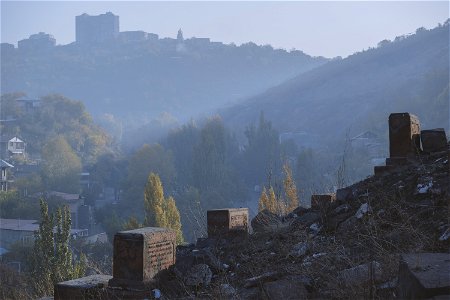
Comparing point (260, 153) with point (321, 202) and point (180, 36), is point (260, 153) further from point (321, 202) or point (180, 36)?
point (180, 36)

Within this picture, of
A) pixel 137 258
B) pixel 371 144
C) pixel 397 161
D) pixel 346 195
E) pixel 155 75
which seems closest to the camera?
pixel 137 258

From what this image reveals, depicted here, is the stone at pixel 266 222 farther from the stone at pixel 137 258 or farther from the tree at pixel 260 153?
the tree at pixel 260 153

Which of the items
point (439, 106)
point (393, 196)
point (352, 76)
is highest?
point (352, 76)

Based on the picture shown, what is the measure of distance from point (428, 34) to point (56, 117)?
61747 mm

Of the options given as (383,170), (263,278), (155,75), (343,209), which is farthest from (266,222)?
Result: (155,75)

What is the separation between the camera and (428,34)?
93.2 meters

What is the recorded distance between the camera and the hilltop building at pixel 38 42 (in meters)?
161

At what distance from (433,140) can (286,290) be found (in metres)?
3.45

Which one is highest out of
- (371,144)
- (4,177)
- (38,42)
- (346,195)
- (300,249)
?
(38,42)

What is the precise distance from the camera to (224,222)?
7.15 metres

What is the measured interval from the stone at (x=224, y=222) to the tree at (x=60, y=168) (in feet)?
160

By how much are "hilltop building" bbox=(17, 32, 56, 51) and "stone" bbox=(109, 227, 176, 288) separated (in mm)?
165616

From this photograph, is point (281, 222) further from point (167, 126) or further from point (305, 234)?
point (167, 126)

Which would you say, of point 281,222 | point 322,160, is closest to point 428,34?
point 322,160
